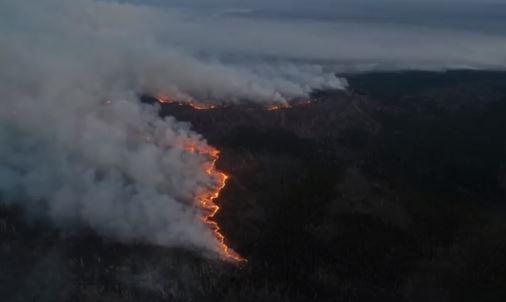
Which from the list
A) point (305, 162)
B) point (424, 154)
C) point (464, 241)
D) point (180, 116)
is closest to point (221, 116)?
point (180, 116)

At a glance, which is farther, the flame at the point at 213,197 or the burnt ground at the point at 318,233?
the flame at the point at 213,197

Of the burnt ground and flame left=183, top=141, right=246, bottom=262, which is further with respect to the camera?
flame left=183, top=141, right=246, bottom=262

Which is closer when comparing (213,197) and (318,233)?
(318,233)

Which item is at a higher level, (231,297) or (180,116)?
(180,116)

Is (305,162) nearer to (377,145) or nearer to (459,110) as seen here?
(377,145)
